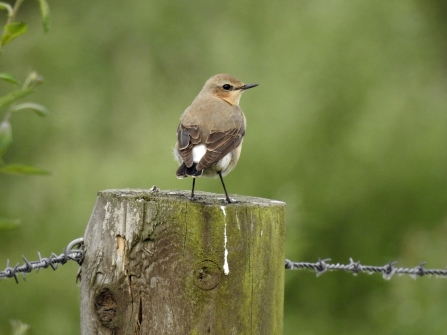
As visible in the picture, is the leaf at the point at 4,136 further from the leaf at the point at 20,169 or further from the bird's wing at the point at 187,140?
the bird's wing at the point at 187,140

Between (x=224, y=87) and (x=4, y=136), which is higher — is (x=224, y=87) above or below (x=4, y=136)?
above

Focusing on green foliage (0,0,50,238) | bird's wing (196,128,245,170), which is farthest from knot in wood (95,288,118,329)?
bird's wing (196,128,245,170)

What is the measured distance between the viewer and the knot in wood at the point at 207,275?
2.73 m

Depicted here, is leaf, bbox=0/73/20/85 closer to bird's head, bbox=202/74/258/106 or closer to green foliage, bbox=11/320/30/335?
green foliage, bbox=11/320/30/335

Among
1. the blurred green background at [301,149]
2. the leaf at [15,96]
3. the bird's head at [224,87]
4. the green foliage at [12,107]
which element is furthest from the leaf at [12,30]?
the blurred green background at [301,149]

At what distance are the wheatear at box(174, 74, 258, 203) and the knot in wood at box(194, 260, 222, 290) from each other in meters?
1.38

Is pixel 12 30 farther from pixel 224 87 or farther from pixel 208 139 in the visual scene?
pixel 224 87

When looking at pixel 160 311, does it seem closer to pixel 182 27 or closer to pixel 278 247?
pixel 278 247

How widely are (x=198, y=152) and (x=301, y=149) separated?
463 cm

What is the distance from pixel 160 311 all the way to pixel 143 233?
313 millimetres

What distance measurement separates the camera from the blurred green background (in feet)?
24.9

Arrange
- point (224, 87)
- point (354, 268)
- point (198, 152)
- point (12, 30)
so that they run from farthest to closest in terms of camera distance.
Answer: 1. point (224, 87)
2. point (198, 152)
3. point (354, 268)
4. point (12, 30)

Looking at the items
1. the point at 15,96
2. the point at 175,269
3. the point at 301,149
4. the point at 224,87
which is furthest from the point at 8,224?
the point at 301,149

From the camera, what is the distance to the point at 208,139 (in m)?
4.54
